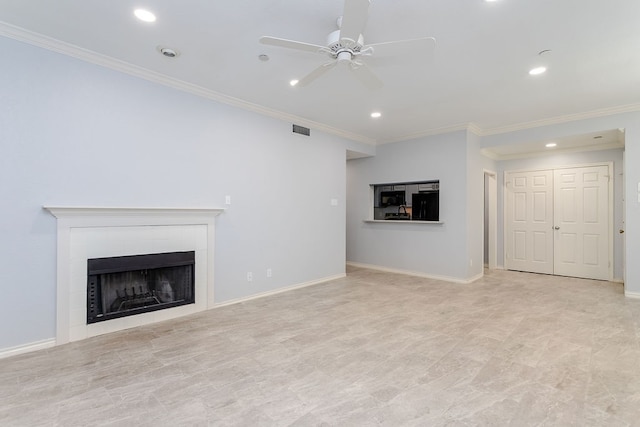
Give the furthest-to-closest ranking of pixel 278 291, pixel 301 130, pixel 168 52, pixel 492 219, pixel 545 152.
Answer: pixel 492 219, pixel 545 152, pixel 301 130, pixel 278 291, pixel 168 52

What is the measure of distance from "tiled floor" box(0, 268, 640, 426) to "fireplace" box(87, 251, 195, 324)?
28 centimetres

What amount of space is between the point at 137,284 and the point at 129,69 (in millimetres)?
2356

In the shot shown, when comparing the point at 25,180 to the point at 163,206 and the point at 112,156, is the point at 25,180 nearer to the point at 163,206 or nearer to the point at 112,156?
the point at 112,156

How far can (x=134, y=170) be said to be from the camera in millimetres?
3379

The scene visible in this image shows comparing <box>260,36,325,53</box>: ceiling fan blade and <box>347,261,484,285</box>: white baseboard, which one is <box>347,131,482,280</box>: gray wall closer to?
<box>347,261,484,285</box>: white baseboard

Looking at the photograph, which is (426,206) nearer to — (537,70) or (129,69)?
(537,70)

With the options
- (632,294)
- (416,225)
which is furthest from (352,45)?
(632,294)

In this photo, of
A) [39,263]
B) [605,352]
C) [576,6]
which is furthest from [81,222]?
[605,352]

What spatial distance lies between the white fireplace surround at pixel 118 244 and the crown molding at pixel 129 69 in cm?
147

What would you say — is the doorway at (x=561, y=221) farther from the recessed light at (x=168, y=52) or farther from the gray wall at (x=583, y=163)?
the recessed light at (x=168, y=52)

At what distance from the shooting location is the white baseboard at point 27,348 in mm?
2630

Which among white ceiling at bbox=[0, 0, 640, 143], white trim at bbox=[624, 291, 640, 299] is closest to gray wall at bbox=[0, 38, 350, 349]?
white ceiling at bbox=[0, 0, 640, 143]

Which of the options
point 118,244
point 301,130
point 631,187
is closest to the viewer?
point 118,244

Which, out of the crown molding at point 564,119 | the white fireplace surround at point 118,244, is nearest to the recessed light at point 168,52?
the white fireplace surround at point 118,244
